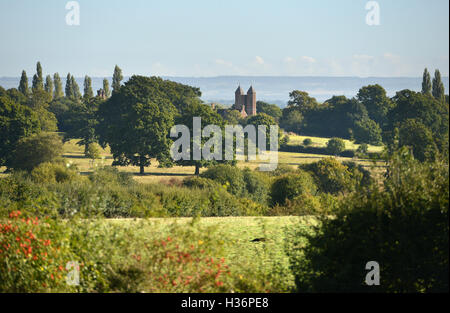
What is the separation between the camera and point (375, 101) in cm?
8362

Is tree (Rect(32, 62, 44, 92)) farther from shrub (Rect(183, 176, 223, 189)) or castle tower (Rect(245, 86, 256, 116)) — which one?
shrub (Rect(183, 176, 223, 189))

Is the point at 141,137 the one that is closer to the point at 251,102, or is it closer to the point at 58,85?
the point at 58,85

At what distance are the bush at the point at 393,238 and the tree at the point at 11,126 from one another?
163 feet

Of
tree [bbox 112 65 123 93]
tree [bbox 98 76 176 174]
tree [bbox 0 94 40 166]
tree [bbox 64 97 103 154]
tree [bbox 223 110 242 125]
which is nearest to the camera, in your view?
tree [bbox 98 76 176 174]

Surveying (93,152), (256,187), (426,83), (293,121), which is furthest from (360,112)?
(256,187)

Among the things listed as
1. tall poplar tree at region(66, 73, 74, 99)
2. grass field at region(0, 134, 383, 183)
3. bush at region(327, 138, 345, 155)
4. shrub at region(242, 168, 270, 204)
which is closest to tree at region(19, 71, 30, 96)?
tall poplar tree at region(66, 73, 74, 99)

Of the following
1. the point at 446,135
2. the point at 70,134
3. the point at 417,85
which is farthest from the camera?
the point at 417,85

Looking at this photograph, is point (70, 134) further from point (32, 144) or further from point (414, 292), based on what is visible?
point (414, 292)

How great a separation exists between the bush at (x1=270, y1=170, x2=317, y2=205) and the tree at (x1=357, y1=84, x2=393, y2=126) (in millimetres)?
52270

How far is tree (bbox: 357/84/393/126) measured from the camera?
8194cm

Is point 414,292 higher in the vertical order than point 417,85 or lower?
lower

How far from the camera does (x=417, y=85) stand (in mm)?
88250
